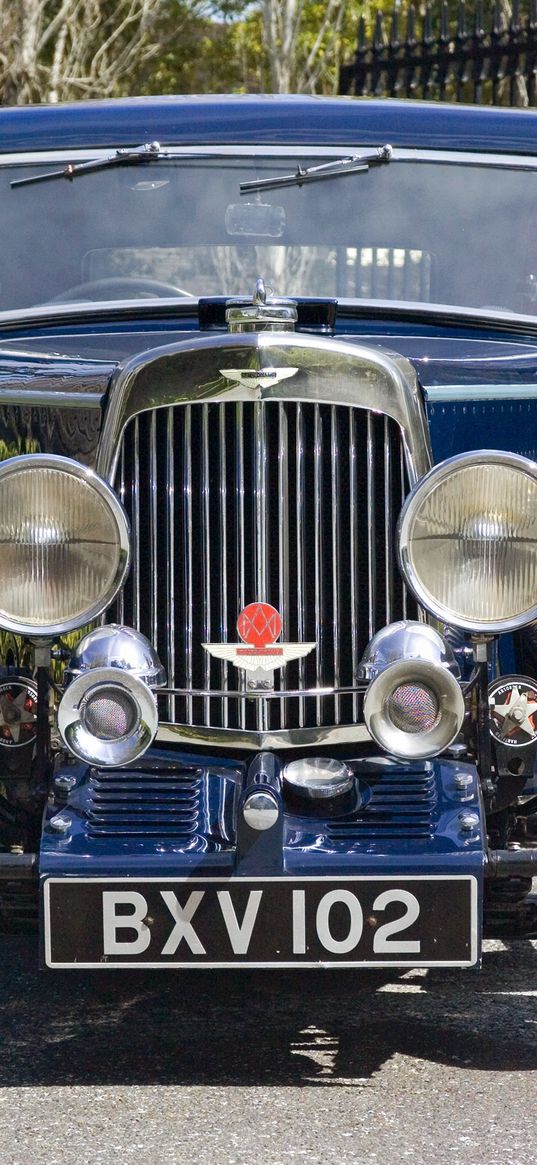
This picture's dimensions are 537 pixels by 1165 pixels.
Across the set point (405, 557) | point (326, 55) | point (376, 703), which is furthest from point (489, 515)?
point (326, 55)

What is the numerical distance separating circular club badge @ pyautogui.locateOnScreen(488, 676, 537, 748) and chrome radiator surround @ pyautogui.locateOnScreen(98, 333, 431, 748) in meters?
0.24

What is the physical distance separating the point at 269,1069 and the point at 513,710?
91 cm

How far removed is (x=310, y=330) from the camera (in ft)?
11.5

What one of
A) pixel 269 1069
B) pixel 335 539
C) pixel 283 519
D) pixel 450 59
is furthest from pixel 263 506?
pixel 450 59

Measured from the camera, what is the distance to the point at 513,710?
3.04 meters

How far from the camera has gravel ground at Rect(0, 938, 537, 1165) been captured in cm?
288

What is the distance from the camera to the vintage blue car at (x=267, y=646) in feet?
9.18

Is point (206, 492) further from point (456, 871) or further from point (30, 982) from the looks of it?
point (30, 982)

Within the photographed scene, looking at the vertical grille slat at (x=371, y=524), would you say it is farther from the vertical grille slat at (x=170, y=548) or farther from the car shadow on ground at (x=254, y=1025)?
the car shadow on ground at (x=254, y=1025)

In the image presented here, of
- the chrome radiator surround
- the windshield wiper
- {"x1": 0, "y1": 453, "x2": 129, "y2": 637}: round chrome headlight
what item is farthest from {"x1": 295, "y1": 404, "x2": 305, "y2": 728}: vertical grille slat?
the windshield wiper

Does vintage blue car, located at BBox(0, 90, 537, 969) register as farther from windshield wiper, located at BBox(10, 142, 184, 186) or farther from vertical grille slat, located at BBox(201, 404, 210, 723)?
windshield wiper, located at BBox(10, 142, 184, 186)

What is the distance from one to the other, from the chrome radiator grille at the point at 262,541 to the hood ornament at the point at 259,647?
0.03 meters

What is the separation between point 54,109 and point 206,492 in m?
1.63

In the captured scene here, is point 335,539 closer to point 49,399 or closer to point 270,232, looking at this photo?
point 49,399
